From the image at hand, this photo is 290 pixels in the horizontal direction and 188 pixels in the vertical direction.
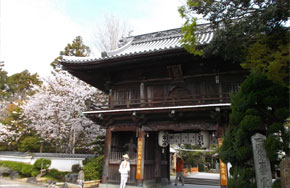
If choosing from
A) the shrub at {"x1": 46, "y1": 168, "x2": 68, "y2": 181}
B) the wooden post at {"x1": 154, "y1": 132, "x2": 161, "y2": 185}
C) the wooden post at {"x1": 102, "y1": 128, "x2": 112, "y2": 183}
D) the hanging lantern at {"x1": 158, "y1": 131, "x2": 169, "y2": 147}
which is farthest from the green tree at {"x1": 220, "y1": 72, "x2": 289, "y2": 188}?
the shrub at {"x1": 46, "y1": 168, "x2": 68, "y2": 181}

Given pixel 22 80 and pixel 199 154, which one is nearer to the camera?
pixel 199 154

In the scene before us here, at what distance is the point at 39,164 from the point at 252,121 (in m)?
14.0

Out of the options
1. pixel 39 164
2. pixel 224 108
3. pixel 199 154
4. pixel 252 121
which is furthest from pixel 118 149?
pixel 199 154

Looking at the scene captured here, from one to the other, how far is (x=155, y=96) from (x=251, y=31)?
5.91 m

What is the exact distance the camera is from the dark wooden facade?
863 centimetres

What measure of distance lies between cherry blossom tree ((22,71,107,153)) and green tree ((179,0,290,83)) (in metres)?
10.6

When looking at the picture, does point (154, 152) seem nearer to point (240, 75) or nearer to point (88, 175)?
point (88, 175)

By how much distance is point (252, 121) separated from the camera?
4.64 metres

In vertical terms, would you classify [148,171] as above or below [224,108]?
below

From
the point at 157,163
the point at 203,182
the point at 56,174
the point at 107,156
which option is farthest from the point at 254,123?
the point at 56,174

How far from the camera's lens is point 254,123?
4.62 meters

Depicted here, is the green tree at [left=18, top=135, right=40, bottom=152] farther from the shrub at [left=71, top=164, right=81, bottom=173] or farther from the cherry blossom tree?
the shrub at [left=71, top=164, right=81, bottom=173]

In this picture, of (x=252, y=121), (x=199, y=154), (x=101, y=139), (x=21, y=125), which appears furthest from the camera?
(x=199, y=154)

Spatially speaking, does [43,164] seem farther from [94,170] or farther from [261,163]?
[261,163]
